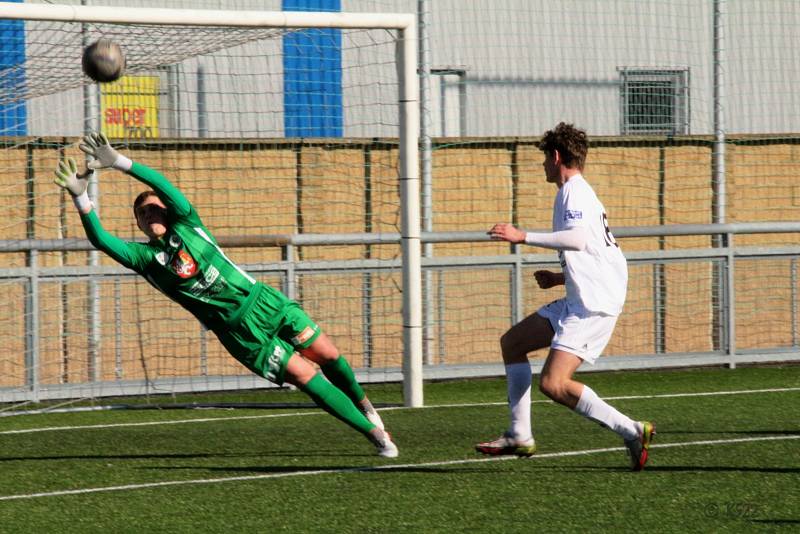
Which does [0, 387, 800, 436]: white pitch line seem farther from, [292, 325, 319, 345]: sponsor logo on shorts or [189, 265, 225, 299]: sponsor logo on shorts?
[189, 265, 225, 299]: sponsor logo on shorts

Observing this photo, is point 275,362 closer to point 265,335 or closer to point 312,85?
point 265,335

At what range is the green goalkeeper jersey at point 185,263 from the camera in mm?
7992

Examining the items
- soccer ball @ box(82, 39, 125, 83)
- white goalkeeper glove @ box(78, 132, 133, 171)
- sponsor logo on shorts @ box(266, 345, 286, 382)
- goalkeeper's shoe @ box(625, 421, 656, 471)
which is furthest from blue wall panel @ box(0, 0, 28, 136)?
goalkeeper's shoe @ box(625, 421, 656, 471)

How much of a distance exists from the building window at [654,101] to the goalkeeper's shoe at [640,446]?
612 centimetres

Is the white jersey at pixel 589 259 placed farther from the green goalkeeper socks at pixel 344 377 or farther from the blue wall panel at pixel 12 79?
the blue wall panel at pixel 12 79

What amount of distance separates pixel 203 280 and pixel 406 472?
5.16 feet

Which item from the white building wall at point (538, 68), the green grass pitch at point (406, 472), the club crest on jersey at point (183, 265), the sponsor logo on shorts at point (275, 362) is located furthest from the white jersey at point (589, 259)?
the white building wall at point (538, 68)

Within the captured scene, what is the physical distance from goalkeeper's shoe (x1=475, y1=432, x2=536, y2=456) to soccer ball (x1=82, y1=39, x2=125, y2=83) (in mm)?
3121

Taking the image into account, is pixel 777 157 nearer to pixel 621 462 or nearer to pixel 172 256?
pixel 621 462

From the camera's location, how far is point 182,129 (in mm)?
11609

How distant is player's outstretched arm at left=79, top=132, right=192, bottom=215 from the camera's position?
25.6 ft

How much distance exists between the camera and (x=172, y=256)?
8.01 metres

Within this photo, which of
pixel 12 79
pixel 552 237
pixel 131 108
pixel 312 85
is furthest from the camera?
pixel 312 85

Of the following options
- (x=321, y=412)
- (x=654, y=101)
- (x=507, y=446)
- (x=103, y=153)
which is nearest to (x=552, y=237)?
(x=507, y=446)
